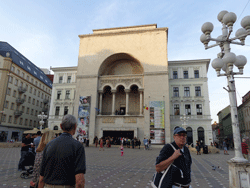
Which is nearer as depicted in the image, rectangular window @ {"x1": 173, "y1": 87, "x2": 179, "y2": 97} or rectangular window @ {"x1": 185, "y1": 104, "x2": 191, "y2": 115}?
rectangular window @ {"x1": 185, "y1": 104, "x2": 191, "y2": 115}

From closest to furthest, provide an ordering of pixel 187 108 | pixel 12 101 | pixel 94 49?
pixel 187 108, pixel 94 49, pixel 12 101

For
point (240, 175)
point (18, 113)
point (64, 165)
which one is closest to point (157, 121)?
point (240, 175)

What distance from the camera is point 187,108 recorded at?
108ft

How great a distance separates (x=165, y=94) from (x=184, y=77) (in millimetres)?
6797

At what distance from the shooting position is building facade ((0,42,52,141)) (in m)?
36.2

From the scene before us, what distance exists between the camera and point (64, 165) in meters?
2.21

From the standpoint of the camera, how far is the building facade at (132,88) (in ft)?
101

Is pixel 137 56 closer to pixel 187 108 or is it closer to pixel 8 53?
pixel 187 108

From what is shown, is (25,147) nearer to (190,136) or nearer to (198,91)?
(190,136)

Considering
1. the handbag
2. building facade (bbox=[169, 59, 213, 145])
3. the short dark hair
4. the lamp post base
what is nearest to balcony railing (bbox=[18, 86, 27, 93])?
building facade (bbox=[169, 59, 213, 145])

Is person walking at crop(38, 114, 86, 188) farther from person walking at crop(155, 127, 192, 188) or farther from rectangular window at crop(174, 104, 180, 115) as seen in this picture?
rectangular window at crop(174, 104, 180, 115)

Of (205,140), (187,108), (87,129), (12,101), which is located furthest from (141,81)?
(12,101)

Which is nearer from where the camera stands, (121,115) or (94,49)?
(121,115)

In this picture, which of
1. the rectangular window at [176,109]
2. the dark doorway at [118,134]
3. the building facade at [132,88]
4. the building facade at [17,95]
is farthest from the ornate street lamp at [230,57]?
the building facade at [17,95]
